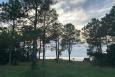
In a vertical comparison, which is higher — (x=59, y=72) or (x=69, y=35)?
(x=69, y=35)

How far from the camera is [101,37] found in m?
111

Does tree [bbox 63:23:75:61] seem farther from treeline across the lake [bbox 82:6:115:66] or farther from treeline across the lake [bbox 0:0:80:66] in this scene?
treeline across the lake [bbox 0:0:80:66]

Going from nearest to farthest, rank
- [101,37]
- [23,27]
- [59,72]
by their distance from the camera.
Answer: [59,72]
[23,27]
[101,37]

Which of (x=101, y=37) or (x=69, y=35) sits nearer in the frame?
(x=101, y=37)

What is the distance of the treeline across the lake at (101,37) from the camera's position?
250ft

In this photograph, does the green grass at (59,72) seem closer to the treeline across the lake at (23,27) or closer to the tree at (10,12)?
the treeline across the lake at (23,27)

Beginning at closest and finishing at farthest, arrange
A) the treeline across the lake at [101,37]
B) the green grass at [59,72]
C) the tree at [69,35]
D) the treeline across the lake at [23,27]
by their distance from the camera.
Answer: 1. the green grass at [59,72]
2. the treeline across the lake at [23,27]
3. the treeline across the lake at [101,37]
4. the tree at [69,35]

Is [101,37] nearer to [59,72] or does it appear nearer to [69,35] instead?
[69,35]

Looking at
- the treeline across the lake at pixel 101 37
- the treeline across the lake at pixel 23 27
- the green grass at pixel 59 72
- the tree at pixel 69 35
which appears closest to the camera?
the green grass at pixel 59 72

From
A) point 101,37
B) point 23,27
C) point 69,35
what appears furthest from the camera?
point 69,35

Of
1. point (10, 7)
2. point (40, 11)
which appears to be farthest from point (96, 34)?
point (40, 11)

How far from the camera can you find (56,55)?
111 m

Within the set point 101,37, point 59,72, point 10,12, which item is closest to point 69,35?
point 101,37

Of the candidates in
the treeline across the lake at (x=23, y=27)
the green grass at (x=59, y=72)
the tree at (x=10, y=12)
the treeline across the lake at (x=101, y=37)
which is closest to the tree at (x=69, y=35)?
the treeline across the lake at (x=101, y=37)
